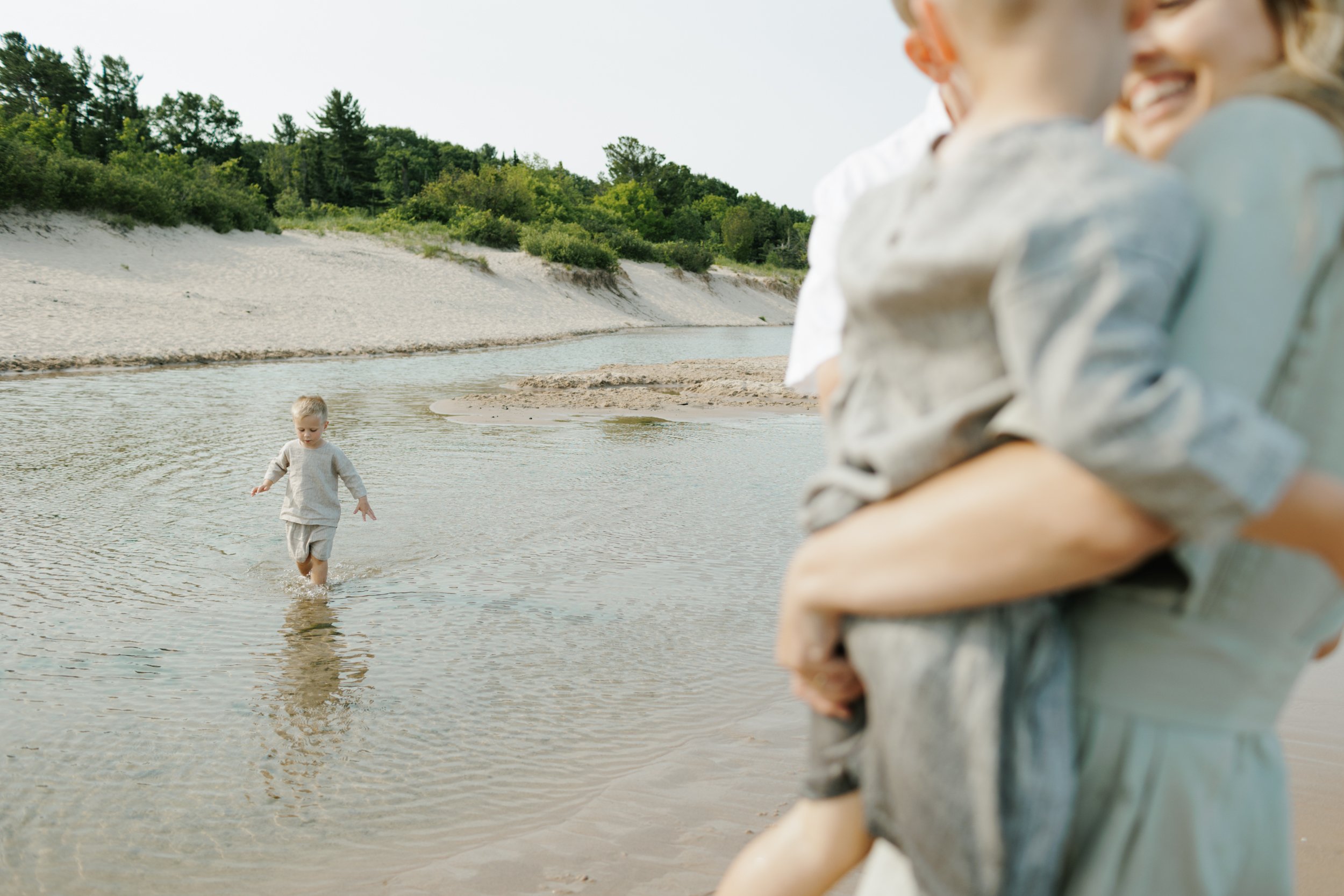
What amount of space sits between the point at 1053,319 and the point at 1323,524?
30 cm

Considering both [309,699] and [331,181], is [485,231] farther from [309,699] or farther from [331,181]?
[309,699]

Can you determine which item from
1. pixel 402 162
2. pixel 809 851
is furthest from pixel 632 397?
pixel 402 162

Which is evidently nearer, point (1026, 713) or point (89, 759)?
point (1026, 713)

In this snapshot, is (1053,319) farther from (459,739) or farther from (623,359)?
(623,359)

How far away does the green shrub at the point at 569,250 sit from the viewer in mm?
42094

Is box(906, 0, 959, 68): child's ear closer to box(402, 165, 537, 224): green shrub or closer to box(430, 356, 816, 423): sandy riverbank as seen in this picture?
box(430, 356, 816, 423): sandy riverbank

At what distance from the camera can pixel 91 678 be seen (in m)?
4.72

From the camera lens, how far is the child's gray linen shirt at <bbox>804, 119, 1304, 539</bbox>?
0.79 metres

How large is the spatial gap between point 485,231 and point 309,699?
3914cm

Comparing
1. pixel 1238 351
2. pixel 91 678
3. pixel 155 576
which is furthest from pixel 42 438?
pixel 1238 351

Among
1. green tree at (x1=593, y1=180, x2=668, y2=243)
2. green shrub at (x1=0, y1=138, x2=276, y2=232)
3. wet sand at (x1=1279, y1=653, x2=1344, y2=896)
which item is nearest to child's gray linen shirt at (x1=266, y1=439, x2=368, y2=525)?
wet sand at (x1=1279, y1=653, x2=1344, y2=896)

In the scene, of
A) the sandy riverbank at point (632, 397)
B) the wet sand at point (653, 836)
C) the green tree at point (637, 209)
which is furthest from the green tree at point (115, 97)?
the wet sand at point (653, 836)

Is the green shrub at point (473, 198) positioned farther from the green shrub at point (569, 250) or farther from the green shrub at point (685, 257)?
the green shrub at point (685, 257)

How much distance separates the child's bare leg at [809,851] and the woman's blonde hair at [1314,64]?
82 cm
